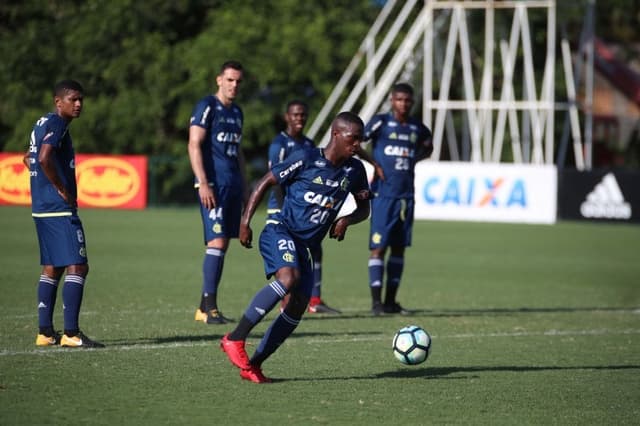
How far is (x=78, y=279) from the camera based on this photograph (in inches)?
356

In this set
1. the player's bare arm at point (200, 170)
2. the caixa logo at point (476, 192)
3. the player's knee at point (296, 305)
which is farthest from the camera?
the caixa logo at point (476, 192)

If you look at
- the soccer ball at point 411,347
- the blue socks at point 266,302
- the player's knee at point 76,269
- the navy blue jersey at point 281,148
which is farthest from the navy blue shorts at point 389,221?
the blue socks at point 266,302

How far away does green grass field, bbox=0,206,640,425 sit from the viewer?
710 cm

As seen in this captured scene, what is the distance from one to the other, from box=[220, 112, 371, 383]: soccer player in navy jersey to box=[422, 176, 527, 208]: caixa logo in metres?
21.9

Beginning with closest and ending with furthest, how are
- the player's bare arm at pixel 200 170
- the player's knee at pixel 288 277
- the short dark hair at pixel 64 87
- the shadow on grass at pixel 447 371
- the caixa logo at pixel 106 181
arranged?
the player's knee at pixel 288 277, the shadow on grass at pixel 447 371, the short dark hair at pixel 64 87, the player's bare arm at pixel 200 170, the caixa logo at pixel 106 181

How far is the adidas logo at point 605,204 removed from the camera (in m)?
29.2

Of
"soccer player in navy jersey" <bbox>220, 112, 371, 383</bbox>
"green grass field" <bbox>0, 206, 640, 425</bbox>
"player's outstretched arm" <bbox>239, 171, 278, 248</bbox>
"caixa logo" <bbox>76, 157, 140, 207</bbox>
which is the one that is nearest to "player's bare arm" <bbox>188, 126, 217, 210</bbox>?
"green grass field" <bbox>0, 206, 640, 425</bbox>

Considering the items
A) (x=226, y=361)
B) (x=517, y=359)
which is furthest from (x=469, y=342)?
(x=226, y=361)

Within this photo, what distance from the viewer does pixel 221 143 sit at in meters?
11.4

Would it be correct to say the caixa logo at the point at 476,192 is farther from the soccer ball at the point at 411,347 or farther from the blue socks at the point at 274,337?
the blue socks at the point at 274,337

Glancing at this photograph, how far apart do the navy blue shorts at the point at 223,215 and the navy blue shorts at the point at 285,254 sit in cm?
309

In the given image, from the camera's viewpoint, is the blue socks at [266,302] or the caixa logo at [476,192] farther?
the caixa logo at [476,192]

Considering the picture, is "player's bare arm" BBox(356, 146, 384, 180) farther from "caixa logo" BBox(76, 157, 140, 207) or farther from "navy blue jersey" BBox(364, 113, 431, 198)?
"caixa logo" BBox(76, 157, 140, 207)

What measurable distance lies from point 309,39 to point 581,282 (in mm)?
25588
